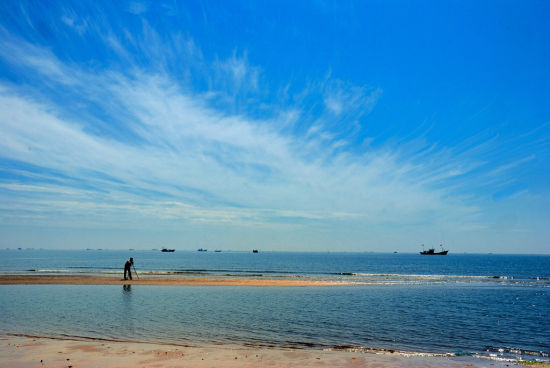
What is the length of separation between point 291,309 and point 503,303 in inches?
845

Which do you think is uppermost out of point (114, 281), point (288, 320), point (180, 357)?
point (180, 357)

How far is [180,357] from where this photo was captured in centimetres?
1322

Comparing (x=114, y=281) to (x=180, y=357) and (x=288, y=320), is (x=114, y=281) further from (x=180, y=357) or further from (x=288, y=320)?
(x=180, y=357)

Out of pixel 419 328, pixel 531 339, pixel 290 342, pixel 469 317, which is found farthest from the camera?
pixel 469 317

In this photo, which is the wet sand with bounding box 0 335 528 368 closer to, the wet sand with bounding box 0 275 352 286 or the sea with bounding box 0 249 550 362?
the sea with bounding box 0 249 550 362

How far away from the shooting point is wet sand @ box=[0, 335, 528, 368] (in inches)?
487

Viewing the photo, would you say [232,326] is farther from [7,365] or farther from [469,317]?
[469,317]

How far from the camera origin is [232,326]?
1991cm

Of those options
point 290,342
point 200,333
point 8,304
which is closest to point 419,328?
point 290,342

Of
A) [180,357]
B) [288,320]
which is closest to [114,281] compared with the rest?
[288,320]

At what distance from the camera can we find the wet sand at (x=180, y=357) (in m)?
12.4

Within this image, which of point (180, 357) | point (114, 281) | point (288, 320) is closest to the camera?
point (180, 357)

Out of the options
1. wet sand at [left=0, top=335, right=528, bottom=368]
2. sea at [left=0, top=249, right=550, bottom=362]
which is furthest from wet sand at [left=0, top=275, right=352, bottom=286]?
wet sand at [left=0, top=335, right=528, bottom=368]

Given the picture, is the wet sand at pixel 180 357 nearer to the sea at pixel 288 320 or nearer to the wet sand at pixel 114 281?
the sea at pixel 288 320
